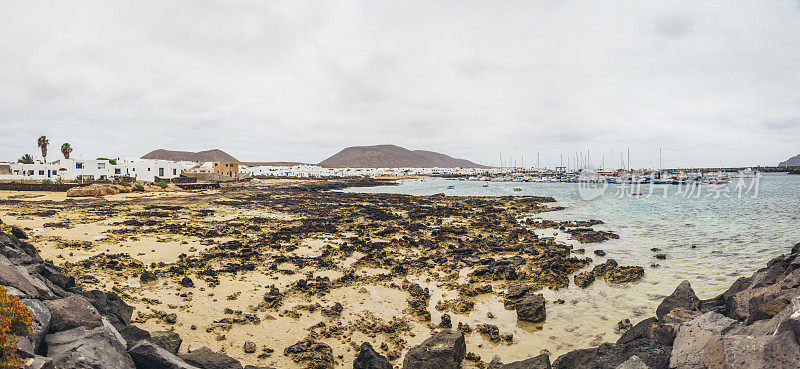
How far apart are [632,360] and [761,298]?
7.58 feet

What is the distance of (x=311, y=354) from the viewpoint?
6.28 meters

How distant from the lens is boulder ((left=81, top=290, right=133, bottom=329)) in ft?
19.8

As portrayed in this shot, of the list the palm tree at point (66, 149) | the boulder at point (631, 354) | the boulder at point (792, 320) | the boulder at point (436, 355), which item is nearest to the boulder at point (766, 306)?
the boulder at point (792, 320)

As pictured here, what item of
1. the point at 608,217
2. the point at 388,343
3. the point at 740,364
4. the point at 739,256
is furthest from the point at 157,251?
the point at 608,217

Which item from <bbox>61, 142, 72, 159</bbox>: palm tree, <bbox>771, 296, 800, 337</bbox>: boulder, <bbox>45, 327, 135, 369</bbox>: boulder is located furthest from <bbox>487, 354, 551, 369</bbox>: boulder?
<bbox>61, 142, 72, 159</bbox>: palm tree

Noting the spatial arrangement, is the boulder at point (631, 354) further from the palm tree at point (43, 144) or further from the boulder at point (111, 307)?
the palm tree at point (43, 144)

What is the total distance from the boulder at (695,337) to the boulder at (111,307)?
8398mm

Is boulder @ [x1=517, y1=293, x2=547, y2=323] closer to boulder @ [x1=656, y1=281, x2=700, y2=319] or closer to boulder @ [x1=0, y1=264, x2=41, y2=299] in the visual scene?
boulder @ [x1=656, y1=281, x2=700, y2=319]

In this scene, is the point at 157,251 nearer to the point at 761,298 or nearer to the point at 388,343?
the point at 388,343

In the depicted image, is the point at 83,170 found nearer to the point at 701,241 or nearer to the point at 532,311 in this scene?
the point at 532,311

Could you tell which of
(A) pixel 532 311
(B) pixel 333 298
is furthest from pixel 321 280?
(A) pixel 532 311

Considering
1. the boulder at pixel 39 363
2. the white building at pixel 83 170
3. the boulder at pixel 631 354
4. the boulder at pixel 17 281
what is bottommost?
the boulder at pixel 631 354

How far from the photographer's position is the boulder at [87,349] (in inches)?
153

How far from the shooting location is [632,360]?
4434 millimetres
